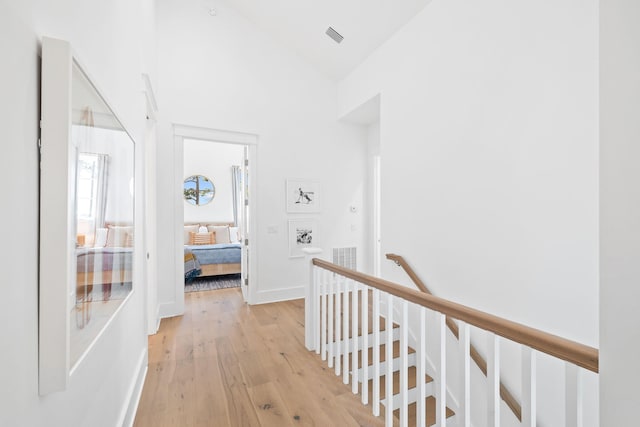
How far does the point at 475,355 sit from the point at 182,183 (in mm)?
3664

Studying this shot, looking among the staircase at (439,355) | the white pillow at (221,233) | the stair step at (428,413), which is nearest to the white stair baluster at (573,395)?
the staircase at (439,355)

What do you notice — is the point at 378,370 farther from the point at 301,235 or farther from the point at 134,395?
the point at 301,235

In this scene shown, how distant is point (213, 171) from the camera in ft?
24.4

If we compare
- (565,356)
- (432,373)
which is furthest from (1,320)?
(432,373)

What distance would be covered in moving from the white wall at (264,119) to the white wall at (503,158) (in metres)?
1.46

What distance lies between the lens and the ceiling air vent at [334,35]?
370cm

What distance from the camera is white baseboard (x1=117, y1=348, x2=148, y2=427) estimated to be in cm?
165

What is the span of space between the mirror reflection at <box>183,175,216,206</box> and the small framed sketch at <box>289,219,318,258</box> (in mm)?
3984

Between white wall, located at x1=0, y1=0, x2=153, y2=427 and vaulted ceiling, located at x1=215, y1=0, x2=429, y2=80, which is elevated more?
vaulted ceiling, located at x1=215, y1=0, x2=429, y2=80

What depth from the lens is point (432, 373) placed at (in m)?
2.80

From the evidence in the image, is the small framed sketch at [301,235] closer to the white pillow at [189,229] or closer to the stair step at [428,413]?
the stair step at [428,413]

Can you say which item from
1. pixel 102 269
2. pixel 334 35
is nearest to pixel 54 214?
pixel 102 269

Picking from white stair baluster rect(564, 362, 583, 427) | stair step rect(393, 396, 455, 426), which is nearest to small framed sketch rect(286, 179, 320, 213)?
stair step rect(393, 396, 455, 426)

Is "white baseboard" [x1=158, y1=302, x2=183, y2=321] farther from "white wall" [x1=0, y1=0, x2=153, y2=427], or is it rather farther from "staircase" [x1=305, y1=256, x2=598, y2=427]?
"white wall" [x1=0, y1=0, x2=153, y2=427]
